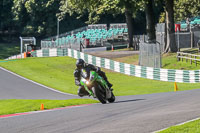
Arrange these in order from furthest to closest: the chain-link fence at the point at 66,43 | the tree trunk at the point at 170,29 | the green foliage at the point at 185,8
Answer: the green foliage at the point at 185,8 → the chain-link fence at the point at 66,43 → the tree trunk at the point at 170,29

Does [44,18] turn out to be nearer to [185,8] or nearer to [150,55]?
[185,8]

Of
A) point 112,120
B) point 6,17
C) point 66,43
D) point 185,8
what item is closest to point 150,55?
point 66,43

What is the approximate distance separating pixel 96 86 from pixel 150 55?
2246 cm

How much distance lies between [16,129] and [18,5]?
75.5 m

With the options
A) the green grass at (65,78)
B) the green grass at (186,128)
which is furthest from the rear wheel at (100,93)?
the green grass at (65,78)

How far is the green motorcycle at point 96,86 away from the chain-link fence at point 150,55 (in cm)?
2074

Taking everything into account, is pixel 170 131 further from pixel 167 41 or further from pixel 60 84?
pixel 167 41

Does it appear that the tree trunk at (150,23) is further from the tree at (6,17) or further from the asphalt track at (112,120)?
the tree at (6,17)

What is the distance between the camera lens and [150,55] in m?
38.2

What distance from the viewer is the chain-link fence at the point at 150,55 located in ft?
123

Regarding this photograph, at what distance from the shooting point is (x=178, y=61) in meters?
39.2

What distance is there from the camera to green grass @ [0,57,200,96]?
1168 inches

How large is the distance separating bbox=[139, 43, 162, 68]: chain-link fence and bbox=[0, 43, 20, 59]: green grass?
38.5 meters

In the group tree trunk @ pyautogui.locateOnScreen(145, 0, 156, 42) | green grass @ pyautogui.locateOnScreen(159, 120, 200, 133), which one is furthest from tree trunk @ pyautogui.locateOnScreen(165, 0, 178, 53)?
green grass @ pyautogui.locateOnScreen(159, 120, 200, 133)
